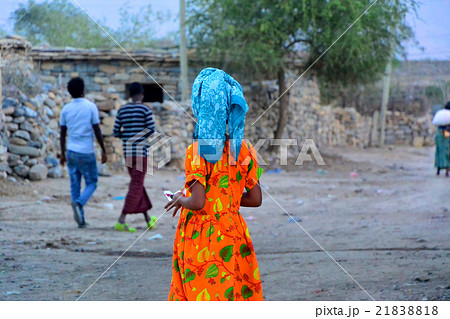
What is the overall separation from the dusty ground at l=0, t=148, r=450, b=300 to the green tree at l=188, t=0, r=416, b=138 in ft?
15.6

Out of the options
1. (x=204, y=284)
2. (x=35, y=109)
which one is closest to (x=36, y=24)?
(x=35, y=109)

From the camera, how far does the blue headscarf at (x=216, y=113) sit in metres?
2.63

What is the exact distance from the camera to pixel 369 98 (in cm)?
2567

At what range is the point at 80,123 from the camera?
5961 mm

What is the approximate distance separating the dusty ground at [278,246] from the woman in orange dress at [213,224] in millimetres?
1159

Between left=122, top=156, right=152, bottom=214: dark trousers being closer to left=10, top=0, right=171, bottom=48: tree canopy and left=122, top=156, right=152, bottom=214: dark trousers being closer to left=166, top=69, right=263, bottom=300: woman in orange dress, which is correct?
left=166, top=69, right=263, bottom=300: woman in orange dress

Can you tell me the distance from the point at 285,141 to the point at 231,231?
46.6ft

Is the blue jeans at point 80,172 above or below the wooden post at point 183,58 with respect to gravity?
below

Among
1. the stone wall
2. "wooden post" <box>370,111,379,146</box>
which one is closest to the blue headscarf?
the stone wall

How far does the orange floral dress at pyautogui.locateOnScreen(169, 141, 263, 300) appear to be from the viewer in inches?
107

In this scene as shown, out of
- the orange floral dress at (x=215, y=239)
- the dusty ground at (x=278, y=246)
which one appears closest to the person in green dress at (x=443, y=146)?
the dusty ground at (x=278, y=246)

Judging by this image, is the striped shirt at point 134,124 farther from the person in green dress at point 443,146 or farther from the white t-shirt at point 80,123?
the person in green dress at point 443,146

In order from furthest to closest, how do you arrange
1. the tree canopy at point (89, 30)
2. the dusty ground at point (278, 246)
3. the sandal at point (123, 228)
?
the tree canopy at point (89, 30) → the sandal at point (123, 228) → the dusty ground at point (278, 246)

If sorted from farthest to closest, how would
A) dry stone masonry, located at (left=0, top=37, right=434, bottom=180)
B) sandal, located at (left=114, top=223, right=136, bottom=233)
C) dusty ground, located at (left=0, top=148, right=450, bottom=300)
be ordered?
dry stone masonry, located at (left=0, top=37, right=434, bottom=180)
sandal, located at (left=114, top=223, right=136, bottom=233)
dusty ground, located at (left=0, top=148, right=450, bottom=300)
